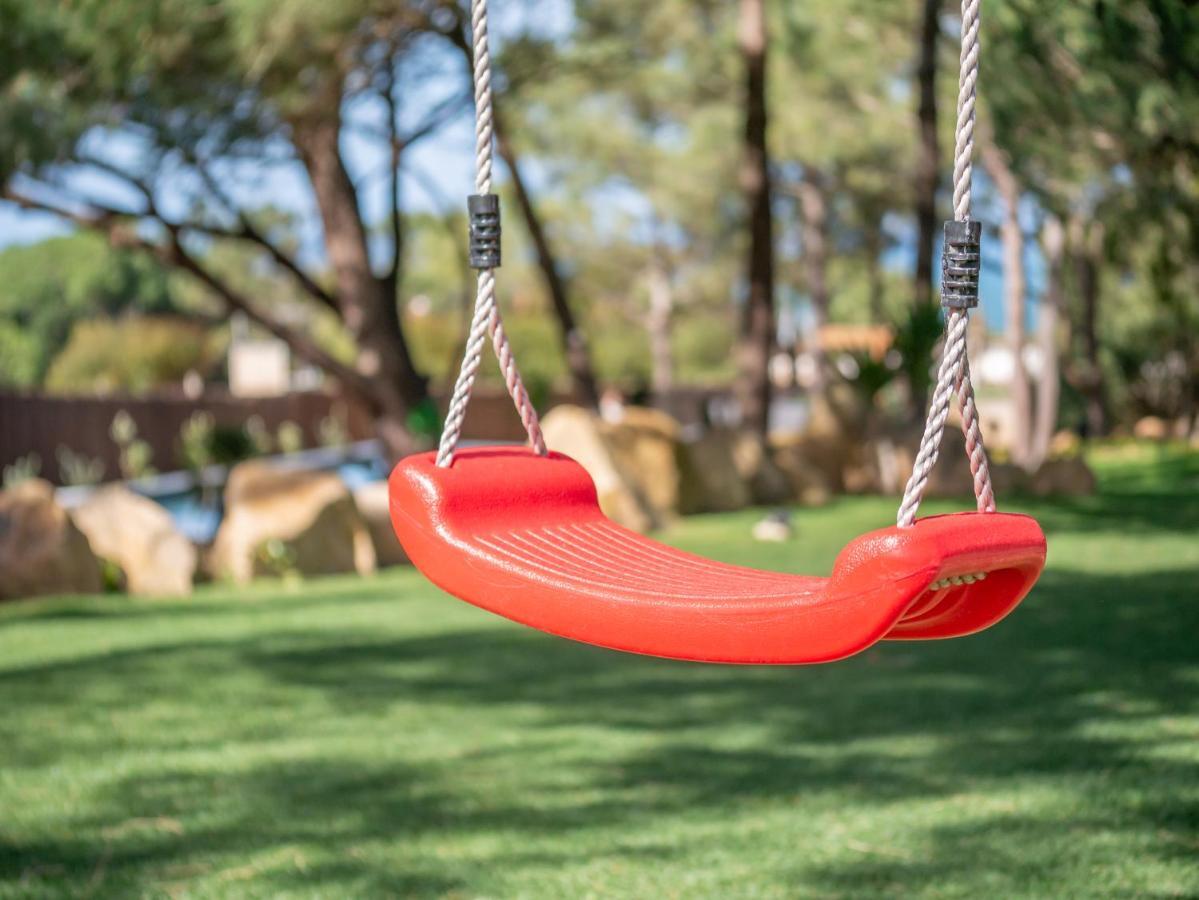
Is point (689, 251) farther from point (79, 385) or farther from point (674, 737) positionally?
point (674, 737)

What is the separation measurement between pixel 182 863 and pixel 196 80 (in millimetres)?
6438

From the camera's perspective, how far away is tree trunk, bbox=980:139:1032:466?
53.6ft

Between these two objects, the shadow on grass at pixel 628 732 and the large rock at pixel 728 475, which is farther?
the large rock at pixel 728 475

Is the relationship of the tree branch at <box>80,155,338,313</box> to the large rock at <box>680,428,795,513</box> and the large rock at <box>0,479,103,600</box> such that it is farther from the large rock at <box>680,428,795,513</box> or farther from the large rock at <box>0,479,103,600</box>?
the large rock at <box>680,428,795,513</box>

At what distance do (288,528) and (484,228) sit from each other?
20.7 ft

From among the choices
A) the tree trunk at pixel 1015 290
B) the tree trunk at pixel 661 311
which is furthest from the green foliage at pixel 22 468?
the tree trunk at pixel 661 311

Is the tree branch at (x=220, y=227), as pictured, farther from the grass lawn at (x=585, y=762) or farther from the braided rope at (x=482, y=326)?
the braided rope at (x=482, y=326)

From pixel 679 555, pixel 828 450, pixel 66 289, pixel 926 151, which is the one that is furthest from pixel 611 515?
pixel 66 289

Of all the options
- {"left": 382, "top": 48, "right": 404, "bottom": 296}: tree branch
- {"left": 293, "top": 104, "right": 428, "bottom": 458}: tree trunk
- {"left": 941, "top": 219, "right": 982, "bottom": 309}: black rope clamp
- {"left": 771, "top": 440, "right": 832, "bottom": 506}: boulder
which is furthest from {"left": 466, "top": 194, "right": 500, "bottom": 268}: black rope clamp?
{"left": 771, "top": 440, "right": 832, "bottom": 506}: boulder

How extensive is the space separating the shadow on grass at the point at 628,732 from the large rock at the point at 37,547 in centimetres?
191

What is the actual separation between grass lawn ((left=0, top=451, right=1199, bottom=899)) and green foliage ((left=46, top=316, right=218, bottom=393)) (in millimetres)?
31612

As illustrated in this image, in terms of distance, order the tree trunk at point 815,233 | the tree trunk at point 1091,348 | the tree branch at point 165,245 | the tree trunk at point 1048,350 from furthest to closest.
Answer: the tree trunk at point 815,233, the tree trunk at point 1091,348, the tree trunk at point 1048,350, the tree branch at point 165,245

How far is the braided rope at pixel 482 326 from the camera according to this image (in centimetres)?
239

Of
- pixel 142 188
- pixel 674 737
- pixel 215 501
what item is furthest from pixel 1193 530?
pixel 215 501
